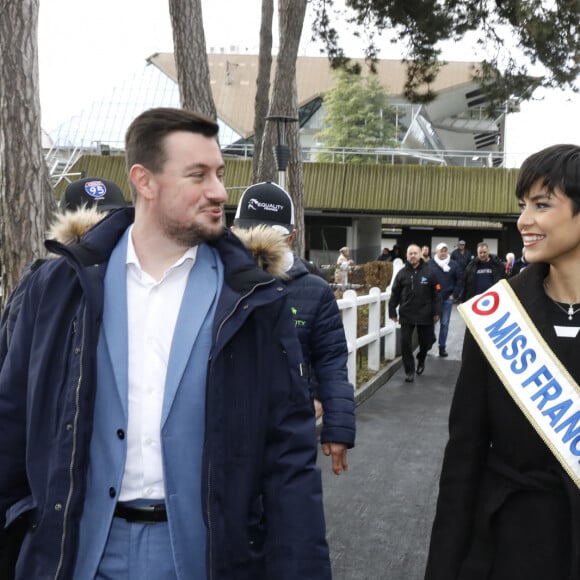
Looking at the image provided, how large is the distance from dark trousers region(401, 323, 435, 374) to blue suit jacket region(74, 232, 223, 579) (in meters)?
9.95

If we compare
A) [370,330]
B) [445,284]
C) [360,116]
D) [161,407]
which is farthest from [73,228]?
[360,116]

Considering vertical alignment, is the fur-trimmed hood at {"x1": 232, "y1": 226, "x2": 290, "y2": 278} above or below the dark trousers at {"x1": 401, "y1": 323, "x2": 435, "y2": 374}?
above

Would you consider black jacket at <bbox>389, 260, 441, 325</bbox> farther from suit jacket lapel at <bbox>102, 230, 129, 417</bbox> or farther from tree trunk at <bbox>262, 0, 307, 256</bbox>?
suit jacket lapel at <bbox>102, 230, 129, 417</bbox>

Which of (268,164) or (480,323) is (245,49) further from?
(480,323)

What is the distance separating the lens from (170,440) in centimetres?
228

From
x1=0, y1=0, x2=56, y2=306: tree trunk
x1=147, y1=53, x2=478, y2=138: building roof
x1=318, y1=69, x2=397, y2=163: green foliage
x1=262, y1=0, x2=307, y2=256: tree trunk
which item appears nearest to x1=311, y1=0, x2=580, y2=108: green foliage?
x1=262, y1=0, x2=307, y2=256: tree trunk

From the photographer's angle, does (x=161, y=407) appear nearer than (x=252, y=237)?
Yes

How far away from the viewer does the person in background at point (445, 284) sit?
15.0 m

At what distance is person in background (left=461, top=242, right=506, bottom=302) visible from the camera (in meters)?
16.8

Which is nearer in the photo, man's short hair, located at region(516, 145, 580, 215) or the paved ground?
man's short hair, located at region(516, 145, 580, 215)

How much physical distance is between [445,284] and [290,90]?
4.60 metres

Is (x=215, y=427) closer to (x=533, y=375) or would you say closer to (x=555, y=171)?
(x=533, y=375)

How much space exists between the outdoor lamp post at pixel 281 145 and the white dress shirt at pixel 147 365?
10358 mm

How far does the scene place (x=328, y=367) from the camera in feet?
15.3
